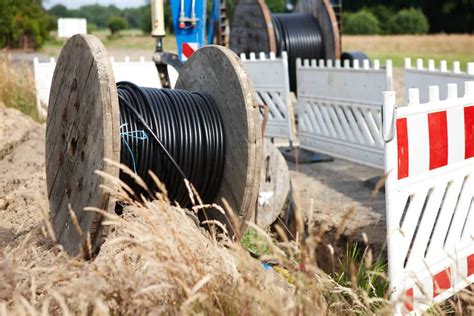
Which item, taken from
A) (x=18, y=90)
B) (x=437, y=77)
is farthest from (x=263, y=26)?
(x=437, y=77)

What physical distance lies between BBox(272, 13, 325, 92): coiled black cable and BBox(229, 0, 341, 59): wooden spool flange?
0.46ft

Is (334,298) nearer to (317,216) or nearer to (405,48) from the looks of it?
(317,216)

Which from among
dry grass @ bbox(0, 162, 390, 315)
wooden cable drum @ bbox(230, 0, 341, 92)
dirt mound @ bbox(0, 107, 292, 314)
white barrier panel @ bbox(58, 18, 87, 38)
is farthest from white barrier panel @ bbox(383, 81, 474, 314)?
white barrier panel @ bbox(58, 18, 87, 38)

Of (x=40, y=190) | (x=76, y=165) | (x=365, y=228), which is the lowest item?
(x=365, y=228)

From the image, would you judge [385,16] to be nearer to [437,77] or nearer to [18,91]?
[18,91]

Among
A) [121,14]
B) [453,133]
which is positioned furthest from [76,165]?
[121,14]

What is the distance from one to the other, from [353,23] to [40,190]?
61444 mm

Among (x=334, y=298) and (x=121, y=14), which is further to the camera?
(x=121, y=14)

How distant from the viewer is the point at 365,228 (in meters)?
7.09

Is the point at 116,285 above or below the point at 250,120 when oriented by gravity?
below

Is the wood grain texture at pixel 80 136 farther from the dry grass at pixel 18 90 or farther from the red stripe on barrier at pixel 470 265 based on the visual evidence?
the dry grass at pixel 18 90

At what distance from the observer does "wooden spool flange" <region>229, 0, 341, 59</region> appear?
12.4 m

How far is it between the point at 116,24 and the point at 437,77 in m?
71.1

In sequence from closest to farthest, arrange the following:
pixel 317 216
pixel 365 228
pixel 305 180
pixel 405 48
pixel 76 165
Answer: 1. pixel 76 165
2. pixel 365 228
3. pixel 317 216
4. pixel 305 180
5. pixel 405 48
